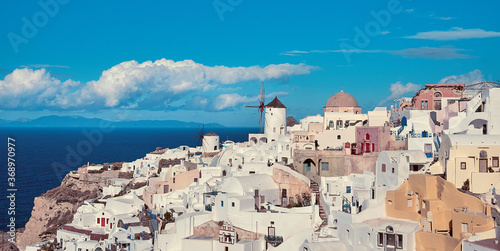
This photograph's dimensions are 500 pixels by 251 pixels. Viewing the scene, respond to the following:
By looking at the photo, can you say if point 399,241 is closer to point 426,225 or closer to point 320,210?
point 426,225

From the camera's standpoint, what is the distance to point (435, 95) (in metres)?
44.4

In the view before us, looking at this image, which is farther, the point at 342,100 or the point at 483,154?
the point at 342,100

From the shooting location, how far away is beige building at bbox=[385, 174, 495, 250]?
22.2 m

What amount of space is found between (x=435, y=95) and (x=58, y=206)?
3722 centimetres

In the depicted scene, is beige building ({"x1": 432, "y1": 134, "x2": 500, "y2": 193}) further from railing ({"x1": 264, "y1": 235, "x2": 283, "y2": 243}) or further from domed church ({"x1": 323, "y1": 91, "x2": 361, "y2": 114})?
domed church ({"x1": 323, "y1": 91, "x2": 361, "y2": 114})

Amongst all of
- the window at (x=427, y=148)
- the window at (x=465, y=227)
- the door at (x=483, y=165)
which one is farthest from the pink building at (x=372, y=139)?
the window at (x=465, y=227)

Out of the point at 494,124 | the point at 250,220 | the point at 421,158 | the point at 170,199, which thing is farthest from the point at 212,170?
the point at 494,124

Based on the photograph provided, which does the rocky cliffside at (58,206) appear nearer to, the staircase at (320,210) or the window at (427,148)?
the staircase at (320,210)

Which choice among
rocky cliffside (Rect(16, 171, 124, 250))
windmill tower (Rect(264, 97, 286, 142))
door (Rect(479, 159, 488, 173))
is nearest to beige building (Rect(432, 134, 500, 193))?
door (Rect(479, 159, 488, 173))

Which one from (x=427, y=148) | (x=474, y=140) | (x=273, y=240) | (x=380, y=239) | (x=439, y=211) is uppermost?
(x=474, y=140)

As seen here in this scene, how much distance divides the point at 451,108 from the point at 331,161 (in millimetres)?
9781

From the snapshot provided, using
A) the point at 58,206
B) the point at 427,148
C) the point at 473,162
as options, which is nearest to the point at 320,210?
the point at 427,148

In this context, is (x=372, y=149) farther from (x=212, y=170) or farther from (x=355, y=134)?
(x=212, y=170)

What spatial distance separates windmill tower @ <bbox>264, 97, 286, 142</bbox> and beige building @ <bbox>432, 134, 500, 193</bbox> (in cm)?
2557
